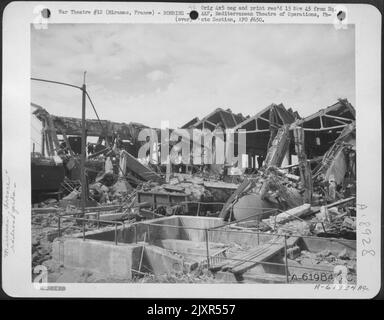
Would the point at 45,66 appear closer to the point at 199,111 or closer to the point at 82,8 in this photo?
the point at 82,8

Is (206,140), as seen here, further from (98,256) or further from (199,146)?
(98,256)

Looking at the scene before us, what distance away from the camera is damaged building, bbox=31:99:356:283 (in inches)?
77.8

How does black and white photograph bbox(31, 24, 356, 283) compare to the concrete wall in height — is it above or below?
above

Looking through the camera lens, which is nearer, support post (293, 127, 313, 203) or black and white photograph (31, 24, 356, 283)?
black and white photograph (31, 24, 356, 283)

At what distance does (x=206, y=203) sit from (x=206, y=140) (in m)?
0.45

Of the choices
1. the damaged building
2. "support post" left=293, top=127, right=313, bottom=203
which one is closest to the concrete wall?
the damaged building

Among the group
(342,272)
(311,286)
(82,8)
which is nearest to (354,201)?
(342,272)

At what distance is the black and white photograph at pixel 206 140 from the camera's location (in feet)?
6.37

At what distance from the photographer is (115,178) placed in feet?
7.19

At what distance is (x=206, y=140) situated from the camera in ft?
6.86

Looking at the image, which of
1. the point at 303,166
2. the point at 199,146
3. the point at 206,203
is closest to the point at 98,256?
the point at 206,203

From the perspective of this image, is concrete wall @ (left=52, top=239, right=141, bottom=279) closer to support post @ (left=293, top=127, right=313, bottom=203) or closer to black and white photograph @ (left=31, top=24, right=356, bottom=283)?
black and white photograph @ (left=31, top=24, right=356, bottom=283)

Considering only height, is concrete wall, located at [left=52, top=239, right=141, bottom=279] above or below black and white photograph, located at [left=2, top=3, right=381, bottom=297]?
below
